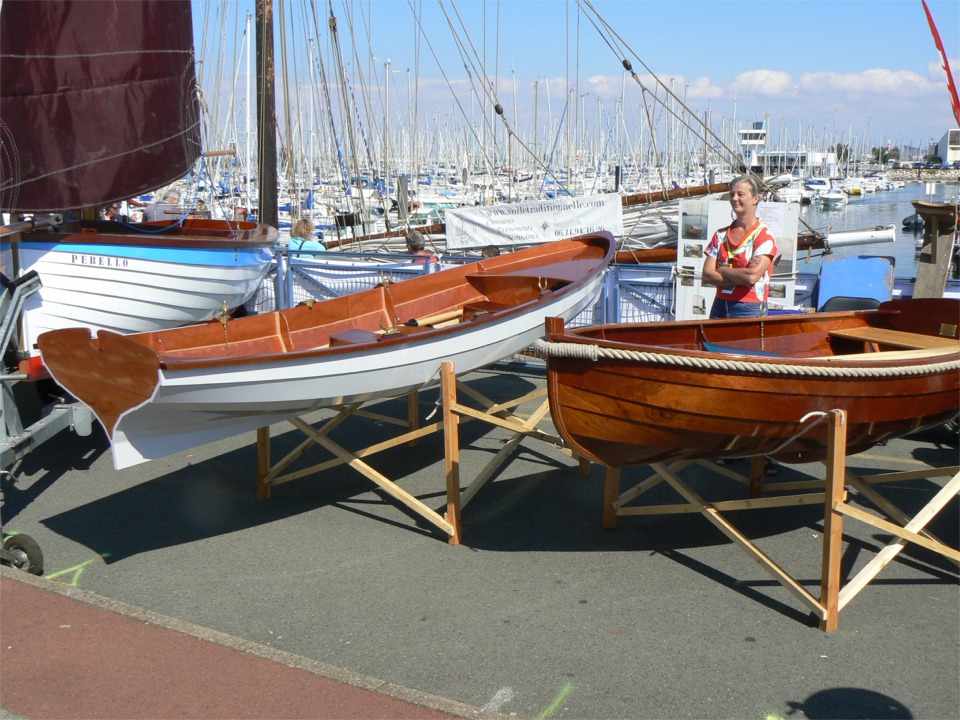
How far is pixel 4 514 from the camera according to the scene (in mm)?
6328

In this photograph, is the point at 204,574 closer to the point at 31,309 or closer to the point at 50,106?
the point at 31,309

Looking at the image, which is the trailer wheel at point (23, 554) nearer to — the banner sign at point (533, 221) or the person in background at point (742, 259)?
the person in background at point (742, 259)

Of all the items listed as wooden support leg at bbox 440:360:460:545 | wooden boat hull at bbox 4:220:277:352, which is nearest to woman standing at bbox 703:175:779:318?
wooden support leg at bbox 440:360:460:545

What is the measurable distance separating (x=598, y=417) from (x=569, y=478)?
2.15m

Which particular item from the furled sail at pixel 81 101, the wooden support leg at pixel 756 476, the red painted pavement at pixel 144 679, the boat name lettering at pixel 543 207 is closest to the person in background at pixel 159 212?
the boat name lettering at pixel 543 207

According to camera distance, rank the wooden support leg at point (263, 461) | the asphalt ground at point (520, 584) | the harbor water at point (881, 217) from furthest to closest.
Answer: the harbor water at point (881, 217) < the wooden support leg at point (263, 461) < the asphalt ground at point (520, 584)

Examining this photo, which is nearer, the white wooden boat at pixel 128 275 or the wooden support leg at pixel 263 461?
the wooden support leg at pixel 263 461

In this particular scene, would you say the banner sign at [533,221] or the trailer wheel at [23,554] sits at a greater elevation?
the banner sign at [533,221]

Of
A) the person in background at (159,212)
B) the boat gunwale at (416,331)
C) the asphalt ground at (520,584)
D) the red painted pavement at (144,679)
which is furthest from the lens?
the person in background at (159,212)

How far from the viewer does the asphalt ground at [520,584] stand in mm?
4020

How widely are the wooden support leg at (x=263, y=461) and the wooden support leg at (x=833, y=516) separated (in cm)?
372

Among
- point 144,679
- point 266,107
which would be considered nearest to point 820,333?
point 144,679

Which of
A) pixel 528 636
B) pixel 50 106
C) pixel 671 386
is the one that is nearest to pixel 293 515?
pixel 528 636

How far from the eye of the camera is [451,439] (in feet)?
18.2
